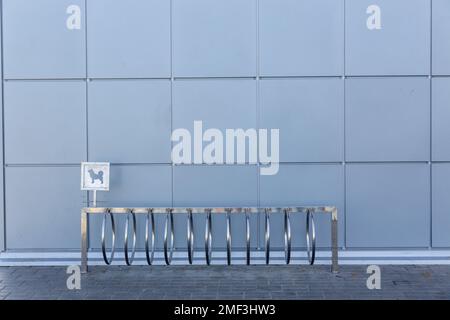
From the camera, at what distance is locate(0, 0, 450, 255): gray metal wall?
5734 millimetres

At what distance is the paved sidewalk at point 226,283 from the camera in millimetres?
4746

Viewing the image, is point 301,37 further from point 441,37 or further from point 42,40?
point 42,40

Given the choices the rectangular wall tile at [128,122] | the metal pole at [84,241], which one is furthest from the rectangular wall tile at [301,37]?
the metal pole at [84,241]

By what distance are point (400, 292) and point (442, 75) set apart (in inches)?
117

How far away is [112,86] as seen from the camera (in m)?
5.80

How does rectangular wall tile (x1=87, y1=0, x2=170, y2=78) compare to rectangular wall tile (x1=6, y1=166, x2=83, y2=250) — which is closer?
rectangular wall tile (x1=87, y1=0, x2=170, y2=78)

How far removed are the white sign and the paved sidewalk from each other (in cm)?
111

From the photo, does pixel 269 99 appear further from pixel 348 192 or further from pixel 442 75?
pixel 442 75

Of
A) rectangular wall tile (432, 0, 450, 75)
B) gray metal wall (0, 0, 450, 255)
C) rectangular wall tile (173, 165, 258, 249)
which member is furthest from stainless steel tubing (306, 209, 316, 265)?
rectangular wall tile (432, 0, 450, 75)

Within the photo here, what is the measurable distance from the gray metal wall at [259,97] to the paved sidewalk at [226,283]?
17.8 inches

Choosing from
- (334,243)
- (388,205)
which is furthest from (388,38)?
(334,243)

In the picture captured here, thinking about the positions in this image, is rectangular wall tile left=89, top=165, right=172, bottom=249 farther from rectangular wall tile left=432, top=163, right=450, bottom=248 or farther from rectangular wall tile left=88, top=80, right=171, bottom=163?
rectangular wall tile left=432, top=163, right=450, bottom=248

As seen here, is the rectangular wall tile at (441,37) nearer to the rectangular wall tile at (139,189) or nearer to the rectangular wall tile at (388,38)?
the rectangular wall tile at (388,38)

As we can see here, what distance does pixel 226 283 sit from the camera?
5105 mm
